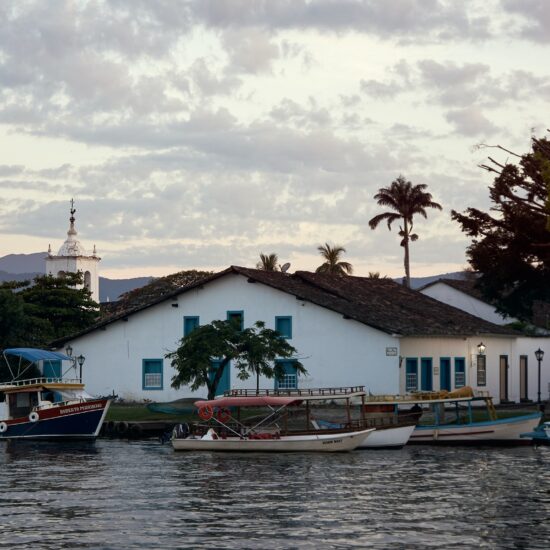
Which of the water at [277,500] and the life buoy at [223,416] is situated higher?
the life buoy at [223,416]

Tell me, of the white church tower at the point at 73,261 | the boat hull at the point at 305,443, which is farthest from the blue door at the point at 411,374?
the white church tower at the point at 73,261

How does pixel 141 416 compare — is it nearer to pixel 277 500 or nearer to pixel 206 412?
pixel 206 412

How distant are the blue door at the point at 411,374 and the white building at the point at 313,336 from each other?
0.05 m

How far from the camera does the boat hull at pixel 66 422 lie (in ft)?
166

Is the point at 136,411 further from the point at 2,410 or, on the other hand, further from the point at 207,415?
the point at 207,415

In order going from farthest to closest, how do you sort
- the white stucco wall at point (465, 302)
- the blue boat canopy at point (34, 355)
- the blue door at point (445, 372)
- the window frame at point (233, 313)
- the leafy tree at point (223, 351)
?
the white stucco wall at point (465, 302) < the window frame at point (233, 313) < the blue door at point (445, 372) < the blue boat canopy at point (34, 355) < the leafy tree at point (223, 351)

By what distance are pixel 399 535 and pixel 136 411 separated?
35.2 metres

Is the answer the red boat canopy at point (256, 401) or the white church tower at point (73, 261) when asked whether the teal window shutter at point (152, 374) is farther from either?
the white church tower at point (73, 261)

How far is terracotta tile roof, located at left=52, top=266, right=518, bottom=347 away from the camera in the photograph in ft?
195

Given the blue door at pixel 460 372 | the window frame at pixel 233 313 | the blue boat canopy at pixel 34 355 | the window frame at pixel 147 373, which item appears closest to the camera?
the blue boat canopy at pixel 34 355

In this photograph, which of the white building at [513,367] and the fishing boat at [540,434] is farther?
the white building at [513,367]

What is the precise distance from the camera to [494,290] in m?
63.5

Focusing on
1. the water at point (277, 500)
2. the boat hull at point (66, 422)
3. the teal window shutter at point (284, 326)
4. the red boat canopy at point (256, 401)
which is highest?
the teal window shutter at point (284, 326)

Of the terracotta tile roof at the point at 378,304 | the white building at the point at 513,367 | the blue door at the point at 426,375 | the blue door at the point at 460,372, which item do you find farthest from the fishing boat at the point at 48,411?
the white building at the point at 513,367
